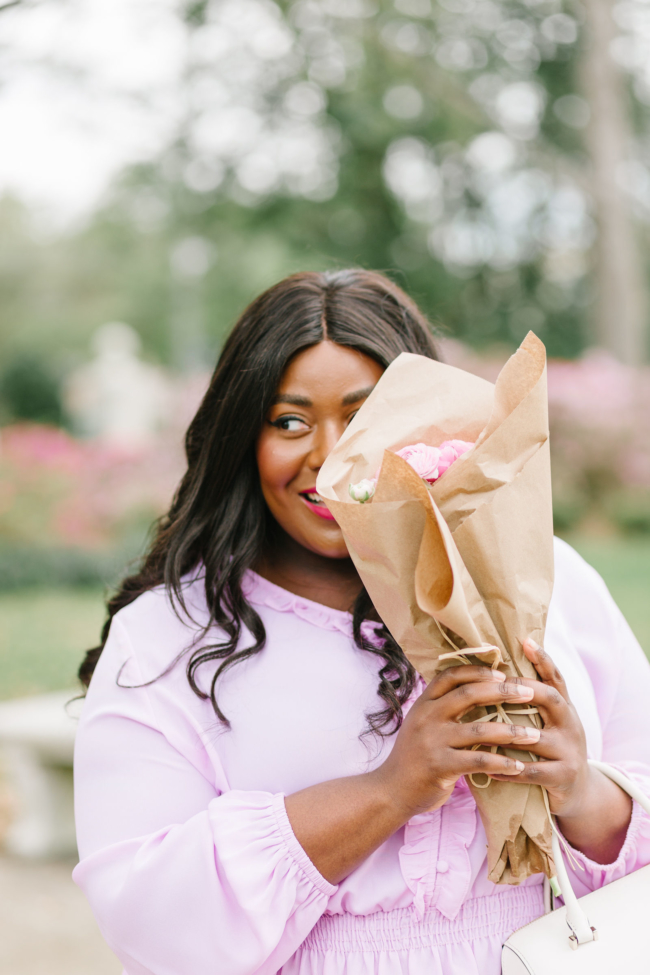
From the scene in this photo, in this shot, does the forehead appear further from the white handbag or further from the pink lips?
the white handbag

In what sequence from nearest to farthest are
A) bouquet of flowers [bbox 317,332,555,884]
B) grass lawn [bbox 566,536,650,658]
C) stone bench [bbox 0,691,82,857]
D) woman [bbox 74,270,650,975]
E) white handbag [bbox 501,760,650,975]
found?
bouquet of flowers [bbox 317,332,555,884]
white handbag [bbox 501,760,650,975]
woman [bbox 74,270,650,975]
stone bench [bbox 0,691,82,857]
grass lawn [bbox 566,536,650,658]

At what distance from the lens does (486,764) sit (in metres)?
1.29

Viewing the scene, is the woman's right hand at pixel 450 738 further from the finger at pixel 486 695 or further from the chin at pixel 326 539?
the chin at pixel 326 539

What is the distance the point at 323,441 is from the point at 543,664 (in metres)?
0.65

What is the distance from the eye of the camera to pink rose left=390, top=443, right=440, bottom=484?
50.2 inches

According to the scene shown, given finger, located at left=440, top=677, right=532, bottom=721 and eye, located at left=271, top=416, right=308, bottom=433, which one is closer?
finger, located at left=440, top=677, right=532, bottom=721

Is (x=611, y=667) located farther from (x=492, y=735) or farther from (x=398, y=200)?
(x=398, y=200)

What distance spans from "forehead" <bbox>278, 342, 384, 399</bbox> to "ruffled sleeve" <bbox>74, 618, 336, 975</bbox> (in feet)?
2.53

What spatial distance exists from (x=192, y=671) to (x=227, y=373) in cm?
67

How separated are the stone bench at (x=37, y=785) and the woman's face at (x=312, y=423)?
104 inches

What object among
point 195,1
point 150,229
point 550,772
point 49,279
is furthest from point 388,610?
point 49,279

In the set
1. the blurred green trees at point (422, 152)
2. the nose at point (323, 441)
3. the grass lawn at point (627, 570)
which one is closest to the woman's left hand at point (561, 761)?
the nose at point (323, 441)

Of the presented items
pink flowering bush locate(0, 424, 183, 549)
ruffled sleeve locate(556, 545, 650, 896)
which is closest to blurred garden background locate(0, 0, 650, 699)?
pink flowering bush locate(0, 424, 183, 549)

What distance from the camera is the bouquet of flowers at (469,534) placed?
3.97 feet
